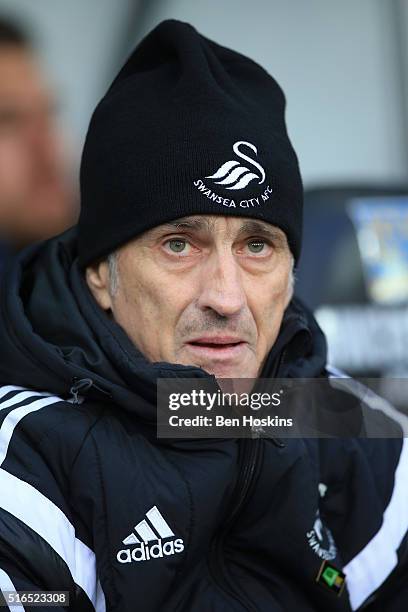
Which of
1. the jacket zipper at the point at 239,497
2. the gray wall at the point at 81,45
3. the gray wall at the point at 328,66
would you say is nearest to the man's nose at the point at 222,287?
the jacket zipper at the point at 239,497

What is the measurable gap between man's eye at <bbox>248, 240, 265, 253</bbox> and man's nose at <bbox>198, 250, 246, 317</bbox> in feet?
0.21

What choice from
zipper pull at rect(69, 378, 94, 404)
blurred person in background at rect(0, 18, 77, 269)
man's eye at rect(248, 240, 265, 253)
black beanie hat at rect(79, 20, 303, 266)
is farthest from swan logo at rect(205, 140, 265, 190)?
blurred person in background at rect(0, 18, 77, 269)

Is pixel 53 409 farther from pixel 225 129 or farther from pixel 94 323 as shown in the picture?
pixel 225 129

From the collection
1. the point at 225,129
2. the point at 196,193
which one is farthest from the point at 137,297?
the point at 225,129

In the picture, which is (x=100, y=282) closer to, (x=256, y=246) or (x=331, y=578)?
(x=256, y=246)

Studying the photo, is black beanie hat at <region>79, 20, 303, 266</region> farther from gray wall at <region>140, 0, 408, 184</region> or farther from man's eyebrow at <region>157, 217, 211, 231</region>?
gray wall at <region>140, 0, 408, 184</region>

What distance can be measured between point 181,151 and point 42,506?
0.62 m

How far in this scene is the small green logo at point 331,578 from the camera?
176 centimetres

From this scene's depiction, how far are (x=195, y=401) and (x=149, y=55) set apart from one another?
637mm

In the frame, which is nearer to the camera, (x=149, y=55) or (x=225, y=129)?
(x=225, y=129)

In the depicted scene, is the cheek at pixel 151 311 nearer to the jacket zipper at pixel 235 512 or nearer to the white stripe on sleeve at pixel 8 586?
the jacket zipper at pixel 235 512

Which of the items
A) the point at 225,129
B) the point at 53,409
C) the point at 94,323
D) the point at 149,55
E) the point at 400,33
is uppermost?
the point at 400,33

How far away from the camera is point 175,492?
1593mm

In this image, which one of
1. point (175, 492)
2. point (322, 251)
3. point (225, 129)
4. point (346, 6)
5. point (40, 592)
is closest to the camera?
point (40, 592)
